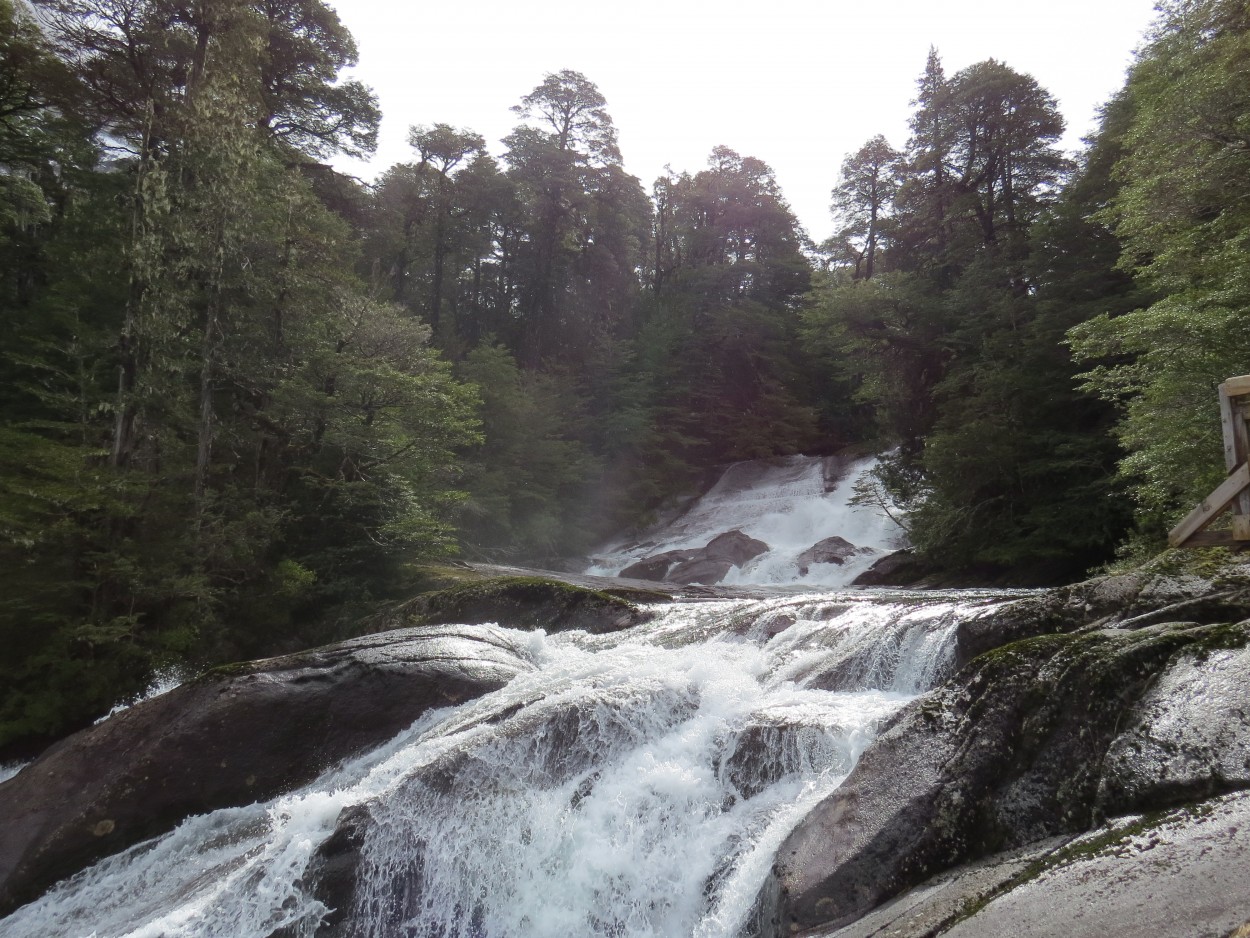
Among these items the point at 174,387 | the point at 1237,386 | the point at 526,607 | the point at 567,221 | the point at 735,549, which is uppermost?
the point at 567,221

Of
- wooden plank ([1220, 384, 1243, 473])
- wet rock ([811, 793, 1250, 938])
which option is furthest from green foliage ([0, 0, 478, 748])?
wooden plank ([1220, 384, 1243, 473])

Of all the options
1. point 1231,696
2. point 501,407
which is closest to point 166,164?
point 501,407

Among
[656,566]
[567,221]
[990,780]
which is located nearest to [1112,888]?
[990,780]

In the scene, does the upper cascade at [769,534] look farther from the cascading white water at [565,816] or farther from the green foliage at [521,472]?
the cascading white water at [565,816]

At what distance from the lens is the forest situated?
33.8 ft

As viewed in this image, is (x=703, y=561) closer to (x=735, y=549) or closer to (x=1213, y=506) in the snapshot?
(x=735, y=549)

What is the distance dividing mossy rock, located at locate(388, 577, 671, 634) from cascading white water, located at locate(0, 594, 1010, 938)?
130 inches

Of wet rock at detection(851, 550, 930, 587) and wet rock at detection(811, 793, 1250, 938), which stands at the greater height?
wet rock at detection(811, 793, 1250, 938)

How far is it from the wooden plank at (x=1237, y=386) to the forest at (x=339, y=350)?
10.1 ft

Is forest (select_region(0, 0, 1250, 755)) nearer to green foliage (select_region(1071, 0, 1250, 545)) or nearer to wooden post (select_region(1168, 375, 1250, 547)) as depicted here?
green foliage (select_region(1071, 0, 1250, 545))

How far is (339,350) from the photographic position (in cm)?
1543

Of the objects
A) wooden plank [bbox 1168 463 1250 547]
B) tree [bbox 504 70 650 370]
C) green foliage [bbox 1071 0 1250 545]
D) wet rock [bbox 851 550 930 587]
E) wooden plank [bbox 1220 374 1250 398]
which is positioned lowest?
wet rock [bbox 851 550 930 587]

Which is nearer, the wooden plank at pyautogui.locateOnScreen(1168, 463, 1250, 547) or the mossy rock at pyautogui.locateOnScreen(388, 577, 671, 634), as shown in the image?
the wooden plank at pyautogui.locateOnScreen(1168, 463, 1250, 547)

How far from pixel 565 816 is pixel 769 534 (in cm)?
1855
